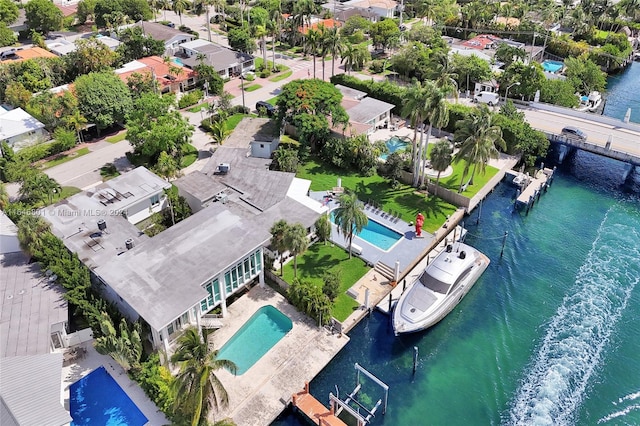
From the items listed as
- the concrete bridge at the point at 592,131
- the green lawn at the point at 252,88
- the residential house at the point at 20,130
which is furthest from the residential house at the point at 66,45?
the concrete bridge at the point at 592,131

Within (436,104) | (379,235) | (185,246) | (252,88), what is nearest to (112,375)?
(185,246)

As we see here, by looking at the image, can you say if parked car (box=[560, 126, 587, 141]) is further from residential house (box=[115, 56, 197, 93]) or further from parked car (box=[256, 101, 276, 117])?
residential house (box=[115, 56, 197, 93])

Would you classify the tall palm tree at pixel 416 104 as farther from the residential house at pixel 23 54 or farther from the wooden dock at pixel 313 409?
the residential house at pixel 23 54

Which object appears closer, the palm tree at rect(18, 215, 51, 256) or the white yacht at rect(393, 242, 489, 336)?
the white yacht at rect(393, 242, 489, 336)

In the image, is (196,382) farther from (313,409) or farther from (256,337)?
(256,337)

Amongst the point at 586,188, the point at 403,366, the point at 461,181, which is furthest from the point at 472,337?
the point at 586,188

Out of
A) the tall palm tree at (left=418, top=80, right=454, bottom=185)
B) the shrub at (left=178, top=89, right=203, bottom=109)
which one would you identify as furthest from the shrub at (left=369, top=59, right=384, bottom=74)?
the tall palm tree at (left=418, top=80, right=454, bottom=185)
